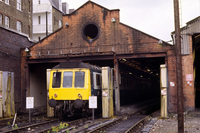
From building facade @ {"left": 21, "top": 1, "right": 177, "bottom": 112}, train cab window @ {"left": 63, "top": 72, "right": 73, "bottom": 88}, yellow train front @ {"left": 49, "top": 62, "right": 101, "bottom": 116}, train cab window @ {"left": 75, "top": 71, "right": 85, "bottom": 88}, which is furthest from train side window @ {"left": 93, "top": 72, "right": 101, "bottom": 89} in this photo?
building facade @ {"left": 21, "top": 1, "right": 177, "bottom": 112}

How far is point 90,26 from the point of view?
24.1 meters

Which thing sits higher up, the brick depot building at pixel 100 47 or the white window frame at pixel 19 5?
the white window frame at pixel 19 5

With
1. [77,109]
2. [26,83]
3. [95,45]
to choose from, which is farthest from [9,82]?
[95,45]

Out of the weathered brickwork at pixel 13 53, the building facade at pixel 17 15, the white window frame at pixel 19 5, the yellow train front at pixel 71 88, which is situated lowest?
the yellow train front at pixel 71 88

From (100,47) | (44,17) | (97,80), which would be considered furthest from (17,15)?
(97,80)

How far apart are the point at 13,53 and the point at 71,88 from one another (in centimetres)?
850

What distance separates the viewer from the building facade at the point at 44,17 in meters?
46.7

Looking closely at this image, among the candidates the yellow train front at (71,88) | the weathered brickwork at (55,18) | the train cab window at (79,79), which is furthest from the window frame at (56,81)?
the weathered brickwork at (55,18)

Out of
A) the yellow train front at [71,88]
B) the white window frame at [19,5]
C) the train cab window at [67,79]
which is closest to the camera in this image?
the yellow train front at [71,88]

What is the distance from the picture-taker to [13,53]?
22.6m

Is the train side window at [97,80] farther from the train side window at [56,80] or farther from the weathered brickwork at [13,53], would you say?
the weathered brickwork at [13,53]

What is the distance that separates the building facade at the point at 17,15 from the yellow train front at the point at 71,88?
18660 mm

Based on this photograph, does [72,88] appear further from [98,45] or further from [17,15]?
[17,15]

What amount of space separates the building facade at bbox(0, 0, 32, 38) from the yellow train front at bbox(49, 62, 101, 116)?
18660 mm
